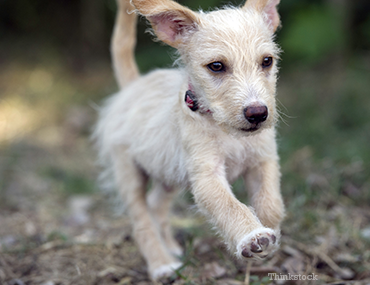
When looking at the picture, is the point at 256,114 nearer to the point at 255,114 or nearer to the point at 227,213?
the point at 255,114

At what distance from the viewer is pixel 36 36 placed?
38.7 ft

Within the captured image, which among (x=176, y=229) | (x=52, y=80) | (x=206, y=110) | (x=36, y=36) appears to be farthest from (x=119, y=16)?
(x=36, y=36)

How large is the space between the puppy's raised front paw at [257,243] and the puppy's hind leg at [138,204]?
1572 mm

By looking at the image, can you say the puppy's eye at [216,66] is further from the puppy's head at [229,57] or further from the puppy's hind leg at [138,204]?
the puppy's hind leg at [138,204]

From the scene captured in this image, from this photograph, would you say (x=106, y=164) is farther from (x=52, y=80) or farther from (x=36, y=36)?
(x=36, y=36)

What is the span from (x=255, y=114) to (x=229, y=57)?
464 mm

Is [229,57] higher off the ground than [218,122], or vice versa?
[229,57]

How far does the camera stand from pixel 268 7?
3.27 meters

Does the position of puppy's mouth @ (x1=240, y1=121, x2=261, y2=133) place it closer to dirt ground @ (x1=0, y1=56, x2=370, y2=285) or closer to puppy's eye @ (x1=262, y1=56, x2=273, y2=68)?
puppy's eye @ (x1=262, y1=56, x2=273, y2=68)

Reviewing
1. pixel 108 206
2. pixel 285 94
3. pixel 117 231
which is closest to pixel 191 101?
pixel 117 231

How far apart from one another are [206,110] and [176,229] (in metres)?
2.27

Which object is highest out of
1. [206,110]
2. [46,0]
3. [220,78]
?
[46,0]

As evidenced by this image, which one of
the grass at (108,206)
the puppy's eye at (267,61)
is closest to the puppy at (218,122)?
the puppy's eye at (267,61)

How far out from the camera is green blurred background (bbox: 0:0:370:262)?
511cm
